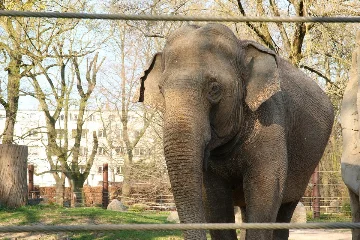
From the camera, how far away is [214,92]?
454cm

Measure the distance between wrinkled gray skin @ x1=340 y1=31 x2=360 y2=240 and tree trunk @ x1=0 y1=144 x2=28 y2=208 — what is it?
5.67 m

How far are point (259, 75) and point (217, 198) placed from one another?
98 cm

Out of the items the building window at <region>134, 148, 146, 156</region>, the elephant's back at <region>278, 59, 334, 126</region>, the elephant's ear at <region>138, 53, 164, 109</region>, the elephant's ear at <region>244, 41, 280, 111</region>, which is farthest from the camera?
the building window at <region>134, 148, 146, 156</region>

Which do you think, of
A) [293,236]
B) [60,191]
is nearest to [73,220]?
[293,236]

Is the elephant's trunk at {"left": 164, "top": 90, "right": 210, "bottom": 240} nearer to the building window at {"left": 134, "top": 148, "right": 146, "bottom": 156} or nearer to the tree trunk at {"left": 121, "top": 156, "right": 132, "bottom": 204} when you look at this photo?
the tree trunk at {"left": 121, "top": 156, "right": 132, "bottom": 204}

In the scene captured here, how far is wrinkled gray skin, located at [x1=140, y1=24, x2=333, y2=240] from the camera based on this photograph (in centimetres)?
416

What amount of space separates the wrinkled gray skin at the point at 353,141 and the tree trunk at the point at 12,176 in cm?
567

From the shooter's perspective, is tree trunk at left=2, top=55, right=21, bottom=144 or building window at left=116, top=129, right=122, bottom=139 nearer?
tree trunk at left=2, top=55, right=21, bottom=144

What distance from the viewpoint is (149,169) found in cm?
2605

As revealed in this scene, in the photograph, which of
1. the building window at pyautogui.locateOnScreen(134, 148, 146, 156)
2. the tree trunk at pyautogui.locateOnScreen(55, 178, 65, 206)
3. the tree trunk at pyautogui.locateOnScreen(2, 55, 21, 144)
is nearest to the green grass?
the tree trunk at pyautogui.locateOnScreen(2, 55, 21, 144)

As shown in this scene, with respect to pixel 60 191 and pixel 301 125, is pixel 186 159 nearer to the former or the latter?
pixel 301 125

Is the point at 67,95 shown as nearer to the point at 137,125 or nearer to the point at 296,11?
the point at 137,125

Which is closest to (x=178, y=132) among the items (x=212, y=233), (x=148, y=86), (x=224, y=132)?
(x=224, y=132)

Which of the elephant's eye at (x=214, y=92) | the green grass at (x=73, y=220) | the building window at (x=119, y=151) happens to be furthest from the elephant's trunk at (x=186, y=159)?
the building window at (x=119, y=151)
